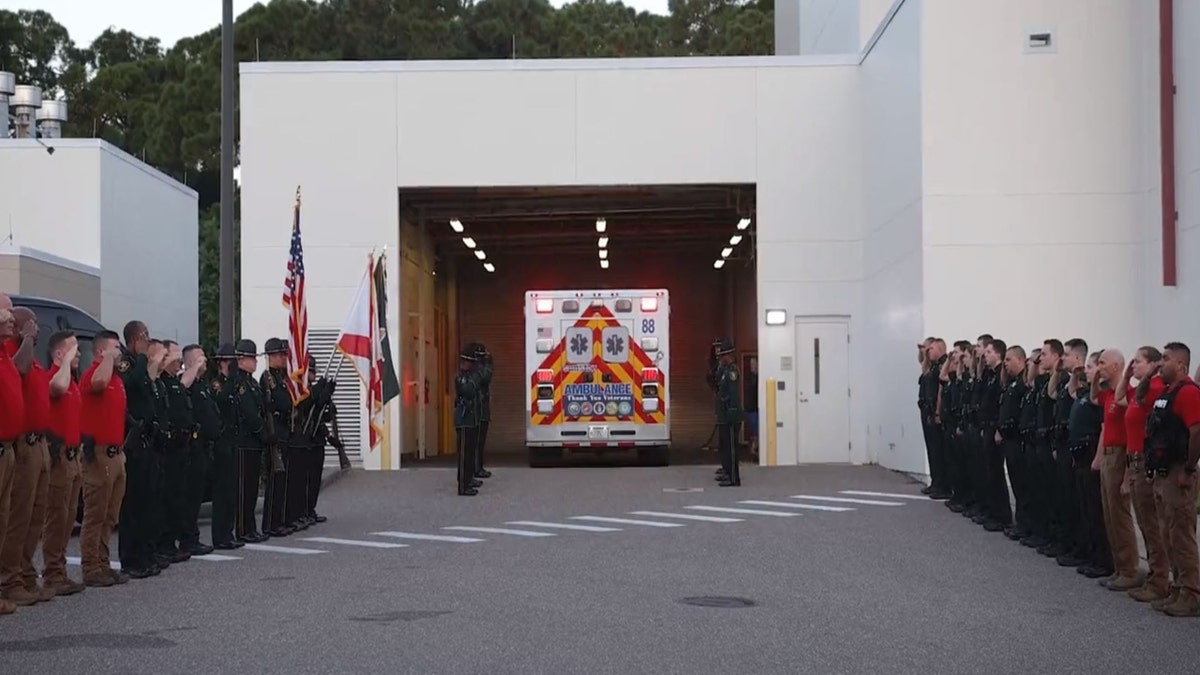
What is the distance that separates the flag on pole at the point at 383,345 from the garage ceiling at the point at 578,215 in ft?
11.2

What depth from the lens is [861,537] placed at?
16062 millimetres

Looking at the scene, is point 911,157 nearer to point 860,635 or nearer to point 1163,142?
point 1163,142

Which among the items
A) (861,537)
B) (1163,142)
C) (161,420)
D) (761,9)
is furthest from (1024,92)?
(761,9)

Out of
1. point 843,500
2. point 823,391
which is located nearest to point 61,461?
point 843,500

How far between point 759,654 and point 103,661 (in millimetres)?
3762

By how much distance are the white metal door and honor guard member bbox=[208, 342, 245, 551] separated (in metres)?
13.3

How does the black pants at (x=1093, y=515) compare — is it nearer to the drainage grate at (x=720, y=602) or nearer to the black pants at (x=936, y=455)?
the drainage grate at (x=720, y=602)

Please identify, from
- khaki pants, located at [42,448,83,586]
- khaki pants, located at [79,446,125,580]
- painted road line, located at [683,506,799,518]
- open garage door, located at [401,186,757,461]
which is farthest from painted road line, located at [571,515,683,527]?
open garage door, located at [401,186,757,461]

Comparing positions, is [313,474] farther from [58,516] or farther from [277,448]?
[58,516]

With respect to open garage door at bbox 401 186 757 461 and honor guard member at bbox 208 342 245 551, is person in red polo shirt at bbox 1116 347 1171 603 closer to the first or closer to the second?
honor guard member at bbox 208 342 245 551

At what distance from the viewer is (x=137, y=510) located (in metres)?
13.7

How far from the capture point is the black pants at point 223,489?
15.5 metres

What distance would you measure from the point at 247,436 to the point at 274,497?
1002mm

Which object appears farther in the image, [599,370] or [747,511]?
[599,370]
